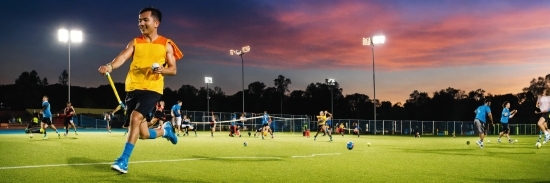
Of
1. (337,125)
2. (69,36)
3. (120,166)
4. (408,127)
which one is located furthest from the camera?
(408,127)

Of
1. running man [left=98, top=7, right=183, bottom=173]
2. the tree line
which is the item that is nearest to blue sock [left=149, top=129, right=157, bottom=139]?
running man [left=98, top=7, right=183, bottom=173]

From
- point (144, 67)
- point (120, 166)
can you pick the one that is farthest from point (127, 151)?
point (144, 67)

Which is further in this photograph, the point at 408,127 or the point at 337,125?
the point at 408,127

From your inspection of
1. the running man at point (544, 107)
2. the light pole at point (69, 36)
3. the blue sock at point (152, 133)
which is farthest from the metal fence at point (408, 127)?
the blue sock at point (152, 133)

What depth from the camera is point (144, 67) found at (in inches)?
284

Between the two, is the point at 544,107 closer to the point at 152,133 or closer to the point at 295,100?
the point at 152,133

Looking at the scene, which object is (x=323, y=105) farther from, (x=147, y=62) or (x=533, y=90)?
(x=147, y=62)

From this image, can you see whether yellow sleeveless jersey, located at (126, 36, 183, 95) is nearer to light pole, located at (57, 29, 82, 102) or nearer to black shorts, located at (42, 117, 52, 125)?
black shorts, located at (42, 117, 52, 125)

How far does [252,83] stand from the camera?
141625 millimetres

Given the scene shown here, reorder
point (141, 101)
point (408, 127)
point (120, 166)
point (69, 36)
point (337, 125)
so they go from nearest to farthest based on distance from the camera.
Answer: point (120, 166) < point (141, 101) < point (69, 36) < point (337, 125) < point (408, 127)

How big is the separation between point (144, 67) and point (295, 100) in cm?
12406

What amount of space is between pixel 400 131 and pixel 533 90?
7338cm

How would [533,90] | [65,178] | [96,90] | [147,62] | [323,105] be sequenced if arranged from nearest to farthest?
[65,178], [147,62], [533,90], [323,105], [96,90]

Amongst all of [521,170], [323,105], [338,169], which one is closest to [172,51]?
[338,169]
